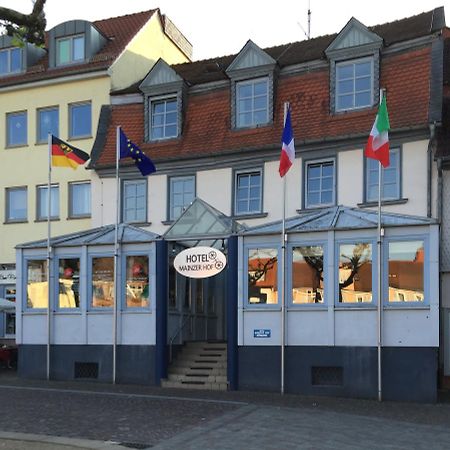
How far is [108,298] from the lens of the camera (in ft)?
63.0

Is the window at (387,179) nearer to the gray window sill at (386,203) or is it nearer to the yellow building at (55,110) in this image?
the gray window sill at (386,203)

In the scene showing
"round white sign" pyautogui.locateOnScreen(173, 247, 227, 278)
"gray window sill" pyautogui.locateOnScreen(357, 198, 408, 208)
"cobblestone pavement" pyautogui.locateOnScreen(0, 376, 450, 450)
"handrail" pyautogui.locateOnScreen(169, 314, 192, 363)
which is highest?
"gray window sill" pyautogui.locateOnScreen(357, 198, 408, 208)

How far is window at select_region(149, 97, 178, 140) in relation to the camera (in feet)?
77.7

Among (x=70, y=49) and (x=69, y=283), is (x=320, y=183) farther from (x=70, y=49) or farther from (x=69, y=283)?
(x=70, y=49)

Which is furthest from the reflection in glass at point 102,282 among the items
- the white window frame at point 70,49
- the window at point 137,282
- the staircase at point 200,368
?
the white window frame at point 70,49

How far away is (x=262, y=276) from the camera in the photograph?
17.7m

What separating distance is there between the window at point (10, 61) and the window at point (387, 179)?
14.3 meters

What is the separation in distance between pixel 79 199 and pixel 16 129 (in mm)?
3872

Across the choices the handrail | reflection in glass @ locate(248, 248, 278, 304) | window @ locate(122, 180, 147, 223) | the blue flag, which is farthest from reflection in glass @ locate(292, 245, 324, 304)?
window @ locate(122, 180, 147, 223)

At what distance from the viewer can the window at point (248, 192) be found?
21.9 meters

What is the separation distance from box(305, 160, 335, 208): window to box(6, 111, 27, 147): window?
10961 millimetres

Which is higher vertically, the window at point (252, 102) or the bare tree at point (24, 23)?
the window at point (252, 102)

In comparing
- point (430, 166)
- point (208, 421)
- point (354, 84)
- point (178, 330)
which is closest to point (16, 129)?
point (178, 330)

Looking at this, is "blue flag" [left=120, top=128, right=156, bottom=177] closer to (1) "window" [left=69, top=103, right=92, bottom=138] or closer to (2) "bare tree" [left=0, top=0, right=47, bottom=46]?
(1) "window" [left=69, top=103, right=92, bottom=138]
